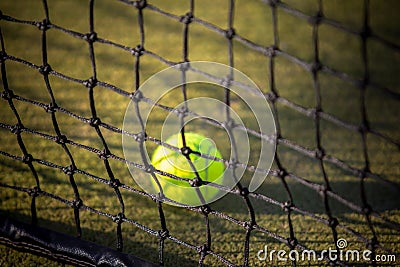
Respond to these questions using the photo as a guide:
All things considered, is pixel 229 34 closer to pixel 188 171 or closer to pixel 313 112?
pixel 313 112

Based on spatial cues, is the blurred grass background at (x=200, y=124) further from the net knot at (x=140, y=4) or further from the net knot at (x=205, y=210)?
the net knot at (x=140, y=4)

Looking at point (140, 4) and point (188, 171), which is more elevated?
point (140, 4)

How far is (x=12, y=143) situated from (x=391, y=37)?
5.80 feet

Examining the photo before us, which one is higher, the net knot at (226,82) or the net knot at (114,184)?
the net knot at (226,82)

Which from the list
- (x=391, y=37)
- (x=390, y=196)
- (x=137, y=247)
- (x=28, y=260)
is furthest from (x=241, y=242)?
(x=391, y=37)

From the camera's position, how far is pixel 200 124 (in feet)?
6.30

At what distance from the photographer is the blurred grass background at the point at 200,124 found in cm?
154

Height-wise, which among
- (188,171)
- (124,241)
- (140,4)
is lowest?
(124,241)

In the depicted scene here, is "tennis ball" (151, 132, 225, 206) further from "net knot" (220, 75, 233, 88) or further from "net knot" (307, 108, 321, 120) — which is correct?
"net knot" (307, 108, 321, 120)

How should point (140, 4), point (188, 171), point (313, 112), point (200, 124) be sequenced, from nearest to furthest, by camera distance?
1. point (313, 112)
2. point (140, 4)
3. point (188, 171)
4. point (200, 124)

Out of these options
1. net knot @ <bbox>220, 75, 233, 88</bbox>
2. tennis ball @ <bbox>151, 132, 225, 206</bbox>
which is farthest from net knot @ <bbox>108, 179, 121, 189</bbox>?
net knot @ <bbox>220, 75, 233, 88</bbox>

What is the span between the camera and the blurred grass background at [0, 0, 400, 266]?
1.54 meters

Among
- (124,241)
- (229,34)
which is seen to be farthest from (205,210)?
(229,34)

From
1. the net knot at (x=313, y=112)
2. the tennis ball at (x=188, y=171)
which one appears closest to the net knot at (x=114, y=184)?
the tennis ball at (x=188, y=171)
